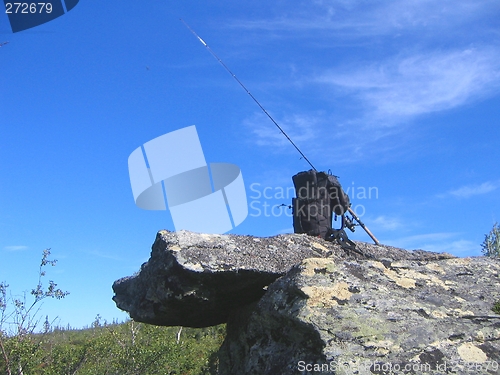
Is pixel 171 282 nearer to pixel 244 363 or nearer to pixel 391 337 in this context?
pixel 244 363

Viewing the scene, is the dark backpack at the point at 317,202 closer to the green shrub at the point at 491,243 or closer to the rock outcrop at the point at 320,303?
the rock outcrop at the point at 320,303

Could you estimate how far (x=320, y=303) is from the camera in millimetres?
5043

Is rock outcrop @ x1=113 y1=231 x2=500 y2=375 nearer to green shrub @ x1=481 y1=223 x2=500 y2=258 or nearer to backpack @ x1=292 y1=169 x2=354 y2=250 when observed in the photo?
backpack @ x1=292 y1=169 x2=354 y2=250

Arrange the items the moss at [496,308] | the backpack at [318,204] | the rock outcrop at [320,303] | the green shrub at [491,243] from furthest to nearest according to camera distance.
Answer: the green shrub at [491,243] → the backpack at [318,204] → the moss at [496,308] → the rock outcrop at [320,303]

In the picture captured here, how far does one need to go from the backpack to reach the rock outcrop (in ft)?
1.50

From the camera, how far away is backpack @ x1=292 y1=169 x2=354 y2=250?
310 inches

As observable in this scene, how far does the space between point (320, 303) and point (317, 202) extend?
3245mm

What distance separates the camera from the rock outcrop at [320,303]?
4.40 meters

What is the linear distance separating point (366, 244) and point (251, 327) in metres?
2.73

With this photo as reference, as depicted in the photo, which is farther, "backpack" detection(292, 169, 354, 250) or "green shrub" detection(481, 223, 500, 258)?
"green shrub" detection(481, 223, 500, 258)

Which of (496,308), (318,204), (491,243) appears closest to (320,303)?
(496,308)

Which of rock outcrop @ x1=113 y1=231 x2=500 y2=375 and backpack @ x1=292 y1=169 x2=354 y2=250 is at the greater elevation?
backpack @ x1=292 y1=169 x2=354 y2=250

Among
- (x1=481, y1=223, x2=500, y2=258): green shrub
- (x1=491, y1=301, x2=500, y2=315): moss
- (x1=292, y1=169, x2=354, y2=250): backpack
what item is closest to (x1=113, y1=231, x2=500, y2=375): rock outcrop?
(x1=491, y1=301, x2=500, y2=315): moss

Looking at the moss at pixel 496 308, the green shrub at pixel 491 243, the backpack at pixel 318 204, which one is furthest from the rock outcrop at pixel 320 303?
the green shrub at pixel 491 243
